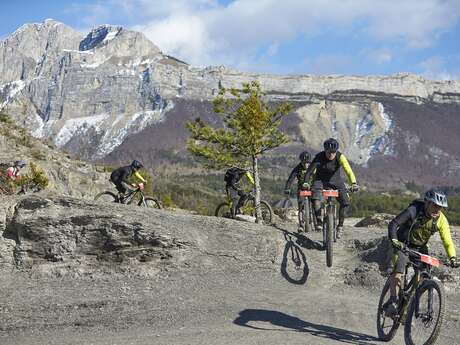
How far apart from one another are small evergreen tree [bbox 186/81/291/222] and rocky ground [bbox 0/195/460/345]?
1480cm

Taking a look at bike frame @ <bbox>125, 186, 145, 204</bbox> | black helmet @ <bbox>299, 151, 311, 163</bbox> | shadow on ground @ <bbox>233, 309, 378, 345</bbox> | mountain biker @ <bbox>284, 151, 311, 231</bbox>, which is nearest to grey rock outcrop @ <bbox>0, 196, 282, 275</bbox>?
mountain biker @ <bbox>284, 151, 311, 231</bbox>

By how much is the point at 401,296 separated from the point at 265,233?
6.12 metres

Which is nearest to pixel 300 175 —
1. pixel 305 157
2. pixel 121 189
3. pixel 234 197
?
pixel 305 157

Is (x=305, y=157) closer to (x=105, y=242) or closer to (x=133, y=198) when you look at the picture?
(x=105, y=242)

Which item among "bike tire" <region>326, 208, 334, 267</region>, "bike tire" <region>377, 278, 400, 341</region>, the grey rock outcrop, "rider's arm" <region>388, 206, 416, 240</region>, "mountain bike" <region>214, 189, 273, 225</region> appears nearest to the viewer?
"rider's arm" <region>388, 206, 416, 240</region>

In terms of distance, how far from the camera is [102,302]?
40.7ft

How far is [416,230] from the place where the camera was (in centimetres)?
948

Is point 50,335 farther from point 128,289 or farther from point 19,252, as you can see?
point 19,252

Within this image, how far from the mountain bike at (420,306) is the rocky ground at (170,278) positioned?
0.99 metres

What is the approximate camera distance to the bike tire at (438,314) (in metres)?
8.50

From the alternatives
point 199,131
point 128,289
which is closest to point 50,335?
point 128,289

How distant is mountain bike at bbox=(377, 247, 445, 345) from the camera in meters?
8.59

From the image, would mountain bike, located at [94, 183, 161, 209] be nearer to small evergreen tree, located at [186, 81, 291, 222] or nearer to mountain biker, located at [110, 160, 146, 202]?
mountain biker, located at [110, 160, 146, 202]

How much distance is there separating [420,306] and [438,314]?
17.6 inches
